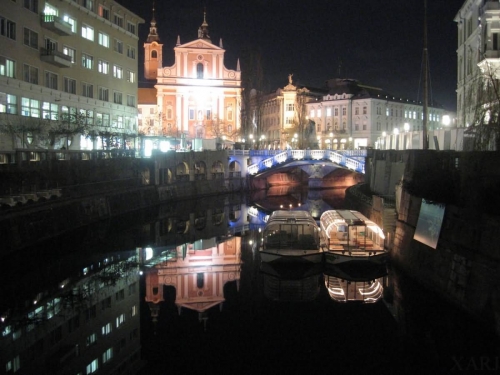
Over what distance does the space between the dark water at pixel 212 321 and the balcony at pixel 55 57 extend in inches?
866

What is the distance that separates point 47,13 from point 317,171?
48594 millimetres

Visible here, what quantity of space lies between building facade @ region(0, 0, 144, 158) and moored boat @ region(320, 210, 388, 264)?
25313mm

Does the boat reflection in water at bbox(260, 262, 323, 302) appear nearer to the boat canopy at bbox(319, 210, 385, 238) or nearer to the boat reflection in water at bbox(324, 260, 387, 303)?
the boat reflection in water at bbox(324, 260, 387, 303)

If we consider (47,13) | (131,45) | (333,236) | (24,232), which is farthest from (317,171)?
(24,232)

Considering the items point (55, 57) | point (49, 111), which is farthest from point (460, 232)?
point (49, 111)

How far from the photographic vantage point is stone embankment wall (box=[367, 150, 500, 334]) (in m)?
18.2

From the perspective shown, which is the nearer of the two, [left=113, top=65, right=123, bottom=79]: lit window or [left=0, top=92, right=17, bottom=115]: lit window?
[left=0, top=92, right=17, bottom=115]: lit window

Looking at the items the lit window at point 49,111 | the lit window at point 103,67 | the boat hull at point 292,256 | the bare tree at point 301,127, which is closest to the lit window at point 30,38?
the lit window at point 49,111

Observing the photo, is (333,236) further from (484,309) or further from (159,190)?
(159,190)

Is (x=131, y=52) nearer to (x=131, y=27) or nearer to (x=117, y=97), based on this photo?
(x=131, y=27)

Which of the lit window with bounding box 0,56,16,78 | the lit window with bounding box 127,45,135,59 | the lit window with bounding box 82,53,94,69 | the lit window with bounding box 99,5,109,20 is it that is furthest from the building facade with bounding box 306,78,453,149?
the lit window with bounding box 0,56,16,78

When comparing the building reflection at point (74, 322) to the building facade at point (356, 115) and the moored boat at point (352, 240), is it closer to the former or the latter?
the moored boat at point (352, 240)

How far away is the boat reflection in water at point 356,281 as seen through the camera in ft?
79.5

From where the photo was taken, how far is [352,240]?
98.1 feet
